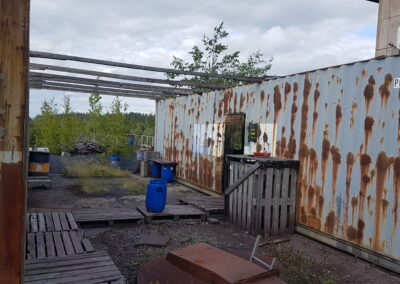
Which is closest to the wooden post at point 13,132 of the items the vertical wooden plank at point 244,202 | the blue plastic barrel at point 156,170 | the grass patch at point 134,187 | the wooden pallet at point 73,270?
the wooden pallet at point 73,270

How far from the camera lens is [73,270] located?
4.29 meters

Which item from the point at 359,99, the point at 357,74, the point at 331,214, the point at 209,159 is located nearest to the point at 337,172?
the point at 331,214

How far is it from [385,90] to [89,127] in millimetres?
15648

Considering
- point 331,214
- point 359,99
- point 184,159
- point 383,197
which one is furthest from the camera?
point 184,159

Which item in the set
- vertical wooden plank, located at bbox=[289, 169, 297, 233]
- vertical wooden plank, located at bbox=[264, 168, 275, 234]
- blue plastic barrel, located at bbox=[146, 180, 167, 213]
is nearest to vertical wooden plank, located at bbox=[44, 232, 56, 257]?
blue plastic barrel, located at bbox=[146, 180, 167, 213]

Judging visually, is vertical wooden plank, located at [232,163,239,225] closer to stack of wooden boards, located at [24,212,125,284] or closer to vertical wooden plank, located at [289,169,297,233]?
vertical wooden plank, located at [289,169,297,233]

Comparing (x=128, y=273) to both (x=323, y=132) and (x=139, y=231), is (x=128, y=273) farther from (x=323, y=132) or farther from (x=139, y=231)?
(x=323, y=132)

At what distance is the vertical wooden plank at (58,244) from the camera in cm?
496

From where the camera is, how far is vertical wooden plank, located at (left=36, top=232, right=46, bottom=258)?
4824 millimetres

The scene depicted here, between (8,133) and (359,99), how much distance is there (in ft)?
18.7

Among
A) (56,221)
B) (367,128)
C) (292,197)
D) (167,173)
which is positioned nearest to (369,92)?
(367,128)

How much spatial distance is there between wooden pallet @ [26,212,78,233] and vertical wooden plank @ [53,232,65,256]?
1.07ft

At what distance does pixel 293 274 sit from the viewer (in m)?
4.73

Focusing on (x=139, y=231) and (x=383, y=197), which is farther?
(x=139, y=231)
